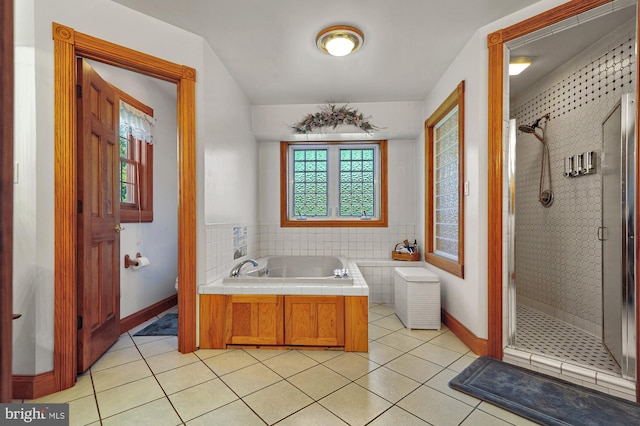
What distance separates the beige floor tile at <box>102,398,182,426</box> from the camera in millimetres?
1438

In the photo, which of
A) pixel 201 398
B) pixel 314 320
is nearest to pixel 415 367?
pixel 314 320

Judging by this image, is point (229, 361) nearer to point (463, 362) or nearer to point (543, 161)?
point (463, 362)

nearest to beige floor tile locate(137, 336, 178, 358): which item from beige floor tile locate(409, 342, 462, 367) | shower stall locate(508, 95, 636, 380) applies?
beige floor tile locate(409, 342, 462, 367)

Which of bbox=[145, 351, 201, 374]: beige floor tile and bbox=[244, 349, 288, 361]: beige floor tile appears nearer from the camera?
bbox=[145, 351, 201, 374]: beige floor tile

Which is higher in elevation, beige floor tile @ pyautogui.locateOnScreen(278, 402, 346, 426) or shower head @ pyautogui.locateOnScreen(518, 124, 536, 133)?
shower head @ pyautogui.locateOnScreen(518, 124, 536, 133)

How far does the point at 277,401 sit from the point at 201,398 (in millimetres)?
437

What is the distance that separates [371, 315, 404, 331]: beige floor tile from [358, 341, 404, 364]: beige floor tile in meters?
0.42

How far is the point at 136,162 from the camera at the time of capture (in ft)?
9.65

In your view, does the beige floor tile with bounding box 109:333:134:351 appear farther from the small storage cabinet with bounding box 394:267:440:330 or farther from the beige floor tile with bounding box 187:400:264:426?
the small storage cabinet with bounding box 394:267:440:330

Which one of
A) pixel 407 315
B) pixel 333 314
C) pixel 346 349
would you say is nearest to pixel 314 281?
pixel 333 314

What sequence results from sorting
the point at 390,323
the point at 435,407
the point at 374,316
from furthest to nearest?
1. the point at 374,316
2. the point at 390,323
3. the point at 435,407

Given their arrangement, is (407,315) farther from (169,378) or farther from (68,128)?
(68,128)

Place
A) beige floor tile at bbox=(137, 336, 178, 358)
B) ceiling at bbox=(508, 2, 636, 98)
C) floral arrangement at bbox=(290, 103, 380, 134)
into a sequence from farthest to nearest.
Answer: floral arrangement at bbox=(290, 103, 380, 134) < beige floor tile at bbox=(137, 336, 178, 358) < ceiling at bbox=(508, 2, 636, 98)

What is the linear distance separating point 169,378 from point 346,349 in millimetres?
1232
